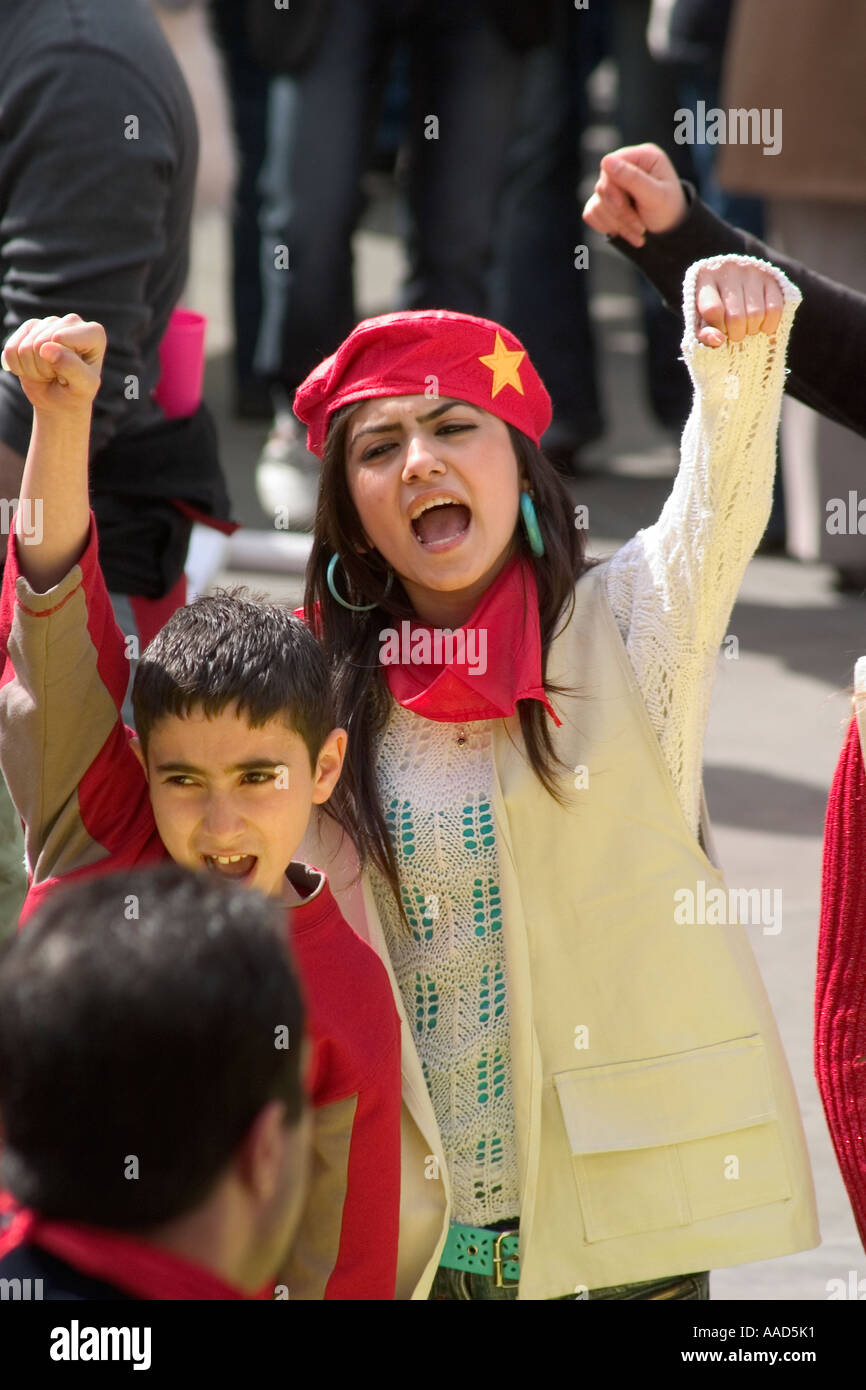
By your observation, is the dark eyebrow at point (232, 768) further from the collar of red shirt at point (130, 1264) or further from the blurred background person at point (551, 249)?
the blurred background person at point (551, 249)

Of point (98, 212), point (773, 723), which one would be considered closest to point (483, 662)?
point (98, 212)

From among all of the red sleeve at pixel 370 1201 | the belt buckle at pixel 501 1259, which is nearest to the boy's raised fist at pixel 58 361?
the red sleeve at pixel 370 1201

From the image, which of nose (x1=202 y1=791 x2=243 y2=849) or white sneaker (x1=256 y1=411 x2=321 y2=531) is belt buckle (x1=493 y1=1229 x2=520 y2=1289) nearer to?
nose (x1=202 y1=791 x2=243 y2=849)

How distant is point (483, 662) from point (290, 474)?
11.0 feet

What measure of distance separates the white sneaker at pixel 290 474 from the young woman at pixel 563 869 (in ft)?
10.4

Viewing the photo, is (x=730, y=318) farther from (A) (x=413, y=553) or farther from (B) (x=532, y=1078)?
(B) (x=532, y=1078)

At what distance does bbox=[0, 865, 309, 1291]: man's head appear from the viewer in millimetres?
1271

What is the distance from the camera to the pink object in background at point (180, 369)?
2.83 meters

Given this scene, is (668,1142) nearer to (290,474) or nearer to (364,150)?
(290,474)

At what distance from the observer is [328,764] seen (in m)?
2.13

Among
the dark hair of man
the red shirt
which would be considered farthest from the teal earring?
the red shirt

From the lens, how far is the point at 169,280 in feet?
9.03

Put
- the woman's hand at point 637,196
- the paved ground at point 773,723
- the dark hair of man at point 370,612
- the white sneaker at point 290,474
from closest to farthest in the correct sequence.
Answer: the dark hair of man at point 370,612, the woman's hand at point 637,196, the paved ground at point 773,723, the white sneaker at point 290,474
